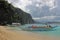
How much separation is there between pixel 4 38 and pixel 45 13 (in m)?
0.86

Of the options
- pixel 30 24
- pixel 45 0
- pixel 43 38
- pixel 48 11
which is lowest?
pixel 43 38

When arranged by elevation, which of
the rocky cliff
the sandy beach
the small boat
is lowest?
the sandy beach

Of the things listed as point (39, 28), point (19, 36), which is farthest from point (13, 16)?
point (39, 28)

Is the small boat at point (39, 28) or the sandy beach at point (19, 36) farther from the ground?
the small boat at point (39, 28)

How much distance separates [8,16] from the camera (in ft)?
11.1

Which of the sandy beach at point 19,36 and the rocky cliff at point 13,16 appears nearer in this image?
the sandy beach at point 19,36

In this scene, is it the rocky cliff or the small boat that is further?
the rocky cliff

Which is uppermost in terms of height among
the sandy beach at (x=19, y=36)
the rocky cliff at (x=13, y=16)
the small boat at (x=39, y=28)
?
the rocky cliff at (x=13, y=16)

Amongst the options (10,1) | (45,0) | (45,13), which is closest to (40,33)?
(45,13)

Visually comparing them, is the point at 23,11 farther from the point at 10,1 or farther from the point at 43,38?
the point at 43,38

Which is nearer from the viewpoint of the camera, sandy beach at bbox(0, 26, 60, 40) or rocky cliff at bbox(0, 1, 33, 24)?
sandy beach at bbox(0, 26, 60, 40)

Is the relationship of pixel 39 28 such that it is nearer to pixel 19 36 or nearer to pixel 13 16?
pixel 19 36

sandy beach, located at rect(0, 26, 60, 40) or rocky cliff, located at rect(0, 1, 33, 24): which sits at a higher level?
rocky cliff, located at rect(0, 1, 33, 24)

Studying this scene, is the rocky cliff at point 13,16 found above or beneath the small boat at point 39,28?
above
